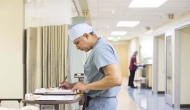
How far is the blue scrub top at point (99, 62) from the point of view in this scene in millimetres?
1503

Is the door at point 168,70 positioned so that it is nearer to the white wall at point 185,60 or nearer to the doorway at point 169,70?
the doorway at point 169,70

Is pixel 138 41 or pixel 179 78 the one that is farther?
pixel 138 41

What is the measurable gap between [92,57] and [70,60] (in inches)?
67.3

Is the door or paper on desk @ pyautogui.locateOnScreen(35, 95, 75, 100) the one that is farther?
the door

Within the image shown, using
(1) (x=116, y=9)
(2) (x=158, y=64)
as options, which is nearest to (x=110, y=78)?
(1) (x=116, y=9)

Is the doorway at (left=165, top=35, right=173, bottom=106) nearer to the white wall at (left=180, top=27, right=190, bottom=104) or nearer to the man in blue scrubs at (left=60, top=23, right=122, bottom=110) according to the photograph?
the white wall at (left=180, top=27, right=190, bottom=104)

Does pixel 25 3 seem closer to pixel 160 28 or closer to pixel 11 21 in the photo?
pixel 11 21

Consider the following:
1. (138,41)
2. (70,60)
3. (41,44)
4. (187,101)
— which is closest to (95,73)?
(70,60)

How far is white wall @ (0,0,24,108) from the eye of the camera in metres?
3.40

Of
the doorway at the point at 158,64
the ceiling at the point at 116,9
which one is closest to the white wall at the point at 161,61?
the doorway at the point at 158,64

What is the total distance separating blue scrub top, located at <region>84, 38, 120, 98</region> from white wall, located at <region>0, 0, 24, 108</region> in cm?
198

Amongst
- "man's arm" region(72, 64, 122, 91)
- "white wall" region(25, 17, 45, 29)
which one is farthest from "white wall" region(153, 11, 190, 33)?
"man's arm" region(72, 64, 122, 91)

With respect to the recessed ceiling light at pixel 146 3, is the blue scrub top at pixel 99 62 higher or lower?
lower

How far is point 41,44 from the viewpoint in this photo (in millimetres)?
3346
